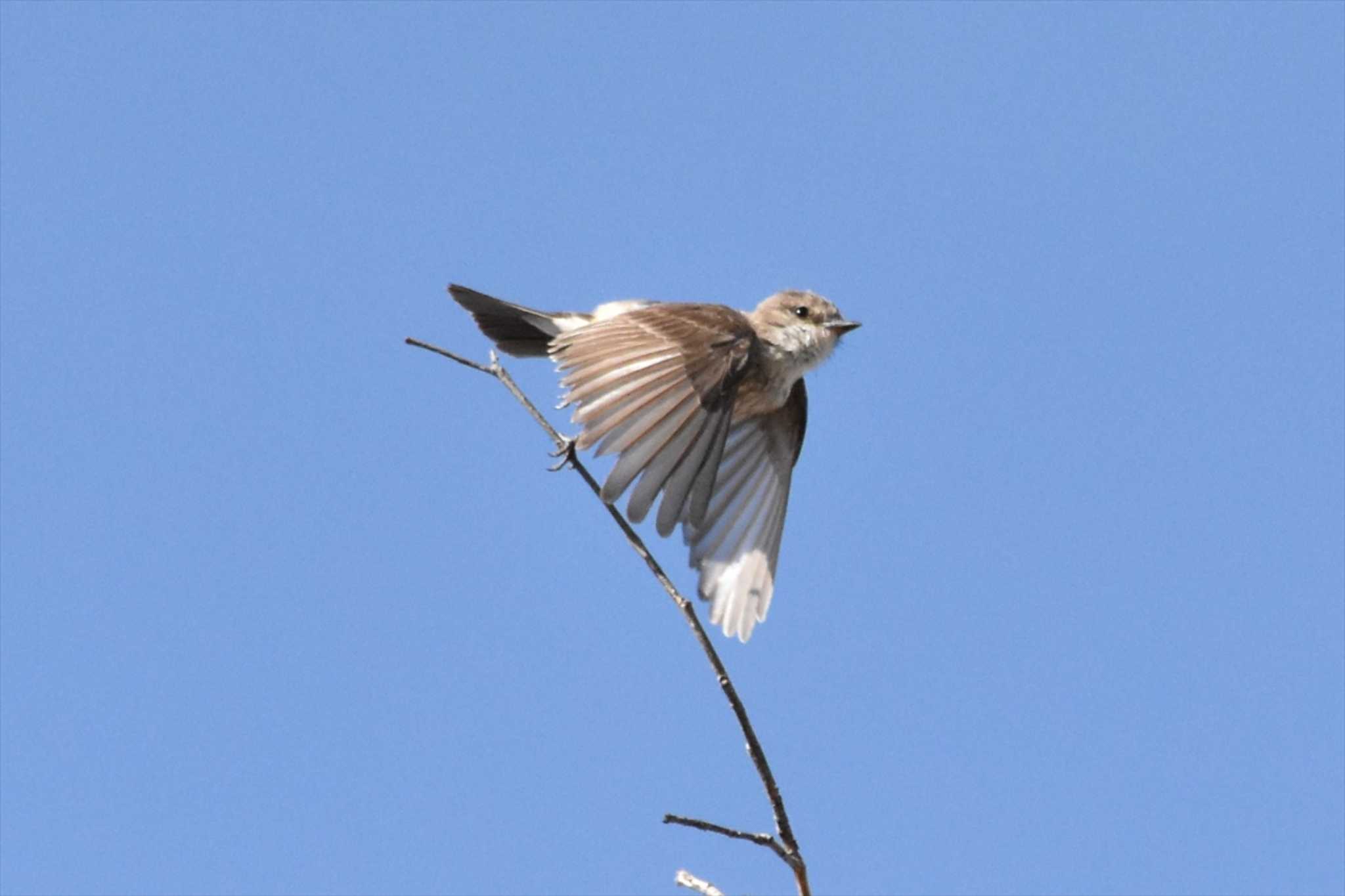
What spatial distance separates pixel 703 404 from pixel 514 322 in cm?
192

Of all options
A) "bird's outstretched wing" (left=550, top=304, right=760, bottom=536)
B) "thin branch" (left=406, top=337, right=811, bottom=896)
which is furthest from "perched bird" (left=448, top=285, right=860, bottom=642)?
"thin branch" (left=406, top=337, right=811, bottom=896)

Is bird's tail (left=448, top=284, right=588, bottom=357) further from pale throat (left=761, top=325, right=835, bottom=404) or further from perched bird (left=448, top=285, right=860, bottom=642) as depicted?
pale throat (left=761, top=325, right=835, bottom=404)

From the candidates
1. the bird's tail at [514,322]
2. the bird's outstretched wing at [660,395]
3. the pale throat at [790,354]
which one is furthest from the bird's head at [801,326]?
the bird's tail at [514,322]

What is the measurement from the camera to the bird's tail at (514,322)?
26.7 feet

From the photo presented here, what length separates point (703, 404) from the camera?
673 cm

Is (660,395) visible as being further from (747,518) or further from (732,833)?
(732,833)

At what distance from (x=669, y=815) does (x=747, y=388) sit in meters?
4.77

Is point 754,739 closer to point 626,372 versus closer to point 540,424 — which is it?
point 540,424

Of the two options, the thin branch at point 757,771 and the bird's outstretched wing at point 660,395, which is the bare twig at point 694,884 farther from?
the bird's outstretched wing at point 660,395

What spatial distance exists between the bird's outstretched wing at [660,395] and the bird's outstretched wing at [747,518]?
333 mm

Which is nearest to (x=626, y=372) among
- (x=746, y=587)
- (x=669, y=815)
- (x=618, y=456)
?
(x=618, y=456)

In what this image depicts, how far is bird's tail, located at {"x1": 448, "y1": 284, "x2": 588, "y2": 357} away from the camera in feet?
26.7

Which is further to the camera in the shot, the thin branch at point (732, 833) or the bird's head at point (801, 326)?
the bird's head at point (801, 326)

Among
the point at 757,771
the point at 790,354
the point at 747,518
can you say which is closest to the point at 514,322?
the point at 790,354
